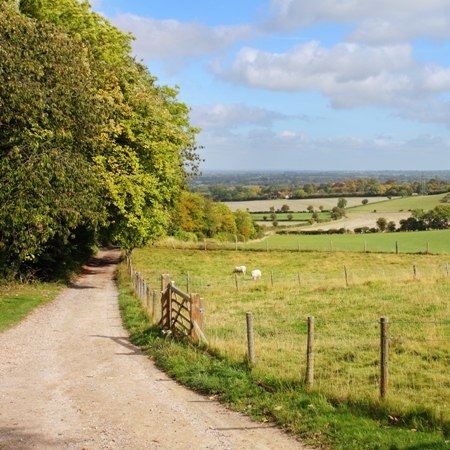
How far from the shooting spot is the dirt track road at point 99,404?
392 inches

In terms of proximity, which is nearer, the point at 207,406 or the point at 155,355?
the point at 207,406

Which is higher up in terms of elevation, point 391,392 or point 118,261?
point 391,392

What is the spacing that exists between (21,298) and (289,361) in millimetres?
17484

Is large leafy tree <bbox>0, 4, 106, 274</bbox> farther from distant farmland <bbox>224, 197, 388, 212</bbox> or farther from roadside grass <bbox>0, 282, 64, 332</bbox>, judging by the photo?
distant farmland <bbox>224, 197, 388, 212</bbox>

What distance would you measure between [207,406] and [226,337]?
212 inches

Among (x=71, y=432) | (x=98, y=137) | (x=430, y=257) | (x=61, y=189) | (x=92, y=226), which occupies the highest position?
(x=98, y=137)

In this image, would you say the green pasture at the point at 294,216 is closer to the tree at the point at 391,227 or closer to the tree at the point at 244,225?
the tree at the point at 244,225

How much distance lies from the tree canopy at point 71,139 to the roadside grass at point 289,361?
5.02 meters

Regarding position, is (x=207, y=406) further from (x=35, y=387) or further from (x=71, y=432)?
(x=35, y=387)

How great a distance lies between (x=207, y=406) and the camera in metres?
11.7

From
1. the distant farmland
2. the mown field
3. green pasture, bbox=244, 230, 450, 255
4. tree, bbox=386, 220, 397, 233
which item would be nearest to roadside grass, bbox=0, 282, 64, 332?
the mown field

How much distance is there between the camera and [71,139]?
25625 millimetres

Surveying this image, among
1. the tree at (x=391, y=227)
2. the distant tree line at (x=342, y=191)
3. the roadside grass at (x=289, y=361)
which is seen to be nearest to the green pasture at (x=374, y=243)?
the tree at (x=391, y=227)

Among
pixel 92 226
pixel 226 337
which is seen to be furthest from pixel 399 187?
pixel 226 337
